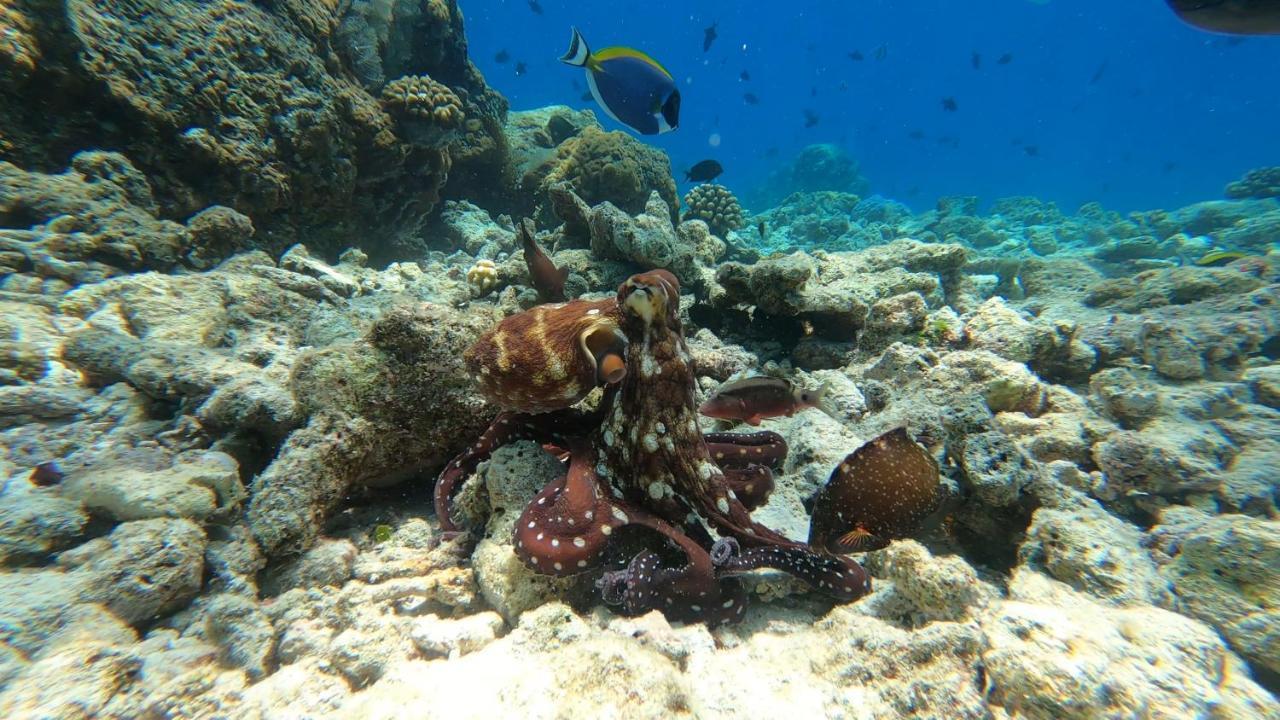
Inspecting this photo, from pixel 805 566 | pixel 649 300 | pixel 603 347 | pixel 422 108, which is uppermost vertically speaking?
pixel 422 108

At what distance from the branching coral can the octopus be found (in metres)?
11.0

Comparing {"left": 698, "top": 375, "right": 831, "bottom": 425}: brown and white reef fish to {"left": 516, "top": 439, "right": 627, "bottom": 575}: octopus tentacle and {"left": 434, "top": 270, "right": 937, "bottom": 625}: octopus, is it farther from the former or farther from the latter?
{"left": 516, "top": 439, "right": 627, "bottom": 575}: octopus tentacle

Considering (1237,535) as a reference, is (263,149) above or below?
above

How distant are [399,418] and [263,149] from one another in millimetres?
6088

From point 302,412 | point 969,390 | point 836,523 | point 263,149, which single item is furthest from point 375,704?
point 263,149

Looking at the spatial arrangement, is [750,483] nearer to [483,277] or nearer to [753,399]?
[753,399]

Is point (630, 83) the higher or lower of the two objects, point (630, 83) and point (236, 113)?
the higher

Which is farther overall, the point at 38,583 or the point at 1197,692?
the point at 38,583

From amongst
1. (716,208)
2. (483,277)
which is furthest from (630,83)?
(716,208)

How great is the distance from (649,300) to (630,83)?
14.8ft

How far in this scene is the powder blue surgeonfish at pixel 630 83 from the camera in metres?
5.50

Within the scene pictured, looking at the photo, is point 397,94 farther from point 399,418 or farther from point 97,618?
point 97,618

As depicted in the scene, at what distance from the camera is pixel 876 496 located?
240 centimetres

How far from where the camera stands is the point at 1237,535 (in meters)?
2.37
